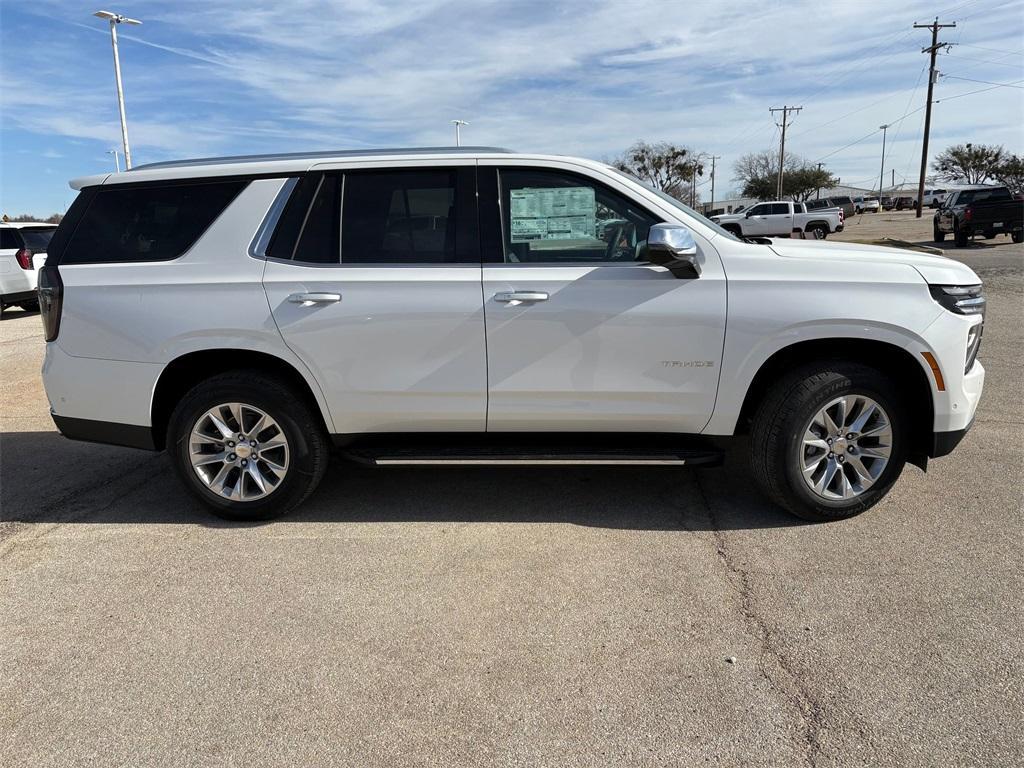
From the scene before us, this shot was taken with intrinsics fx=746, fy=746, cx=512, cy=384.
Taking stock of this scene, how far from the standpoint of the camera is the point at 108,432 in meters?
4.15

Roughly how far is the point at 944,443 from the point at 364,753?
3159 mm

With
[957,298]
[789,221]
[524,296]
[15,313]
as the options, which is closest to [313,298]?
[524,296]

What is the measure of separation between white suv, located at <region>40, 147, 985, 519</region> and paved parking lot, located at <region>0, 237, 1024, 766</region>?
1.41 ft

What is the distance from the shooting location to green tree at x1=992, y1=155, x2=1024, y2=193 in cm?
7212

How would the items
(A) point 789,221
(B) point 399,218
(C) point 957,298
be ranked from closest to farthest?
(C) point 957,298 → (B) point 399,218 → (A) point 789,221

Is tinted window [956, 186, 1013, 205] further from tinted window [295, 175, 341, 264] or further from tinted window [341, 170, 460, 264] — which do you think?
tinted window [295, 175, 341, 264]

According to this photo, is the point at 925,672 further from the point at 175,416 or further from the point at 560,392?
the point at 175,416

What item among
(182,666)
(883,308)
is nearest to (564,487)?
(883,308)

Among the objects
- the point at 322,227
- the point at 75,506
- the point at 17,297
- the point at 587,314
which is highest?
the point at 322,227

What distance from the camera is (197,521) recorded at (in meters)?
4.26

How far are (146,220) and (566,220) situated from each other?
2283 mm

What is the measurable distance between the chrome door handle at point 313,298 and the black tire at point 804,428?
2.29 m

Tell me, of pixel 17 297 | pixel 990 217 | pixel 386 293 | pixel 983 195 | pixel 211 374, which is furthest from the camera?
pixel 983 195

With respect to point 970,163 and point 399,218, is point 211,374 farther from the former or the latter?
point 970,163
